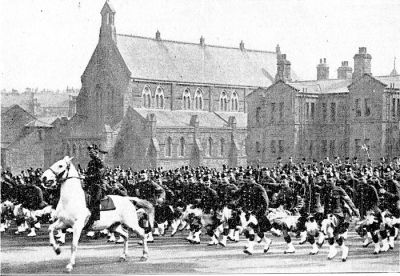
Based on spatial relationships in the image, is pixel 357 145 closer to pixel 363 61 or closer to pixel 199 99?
pixel 363 61

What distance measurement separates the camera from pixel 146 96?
60344 mm

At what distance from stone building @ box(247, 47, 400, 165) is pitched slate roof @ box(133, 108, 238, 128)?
6359 millimetres

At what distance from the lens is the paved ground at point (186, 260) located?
1641 centimetres

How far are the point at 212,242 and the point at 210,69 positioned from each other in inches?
1860

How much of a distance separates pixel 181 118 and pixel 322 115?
13.8 meters

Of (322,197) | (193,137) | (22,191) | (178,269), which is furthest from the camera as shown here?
(193,137)

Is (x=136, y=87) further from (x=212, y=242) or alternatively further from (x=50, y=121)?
(x=212, y=242)

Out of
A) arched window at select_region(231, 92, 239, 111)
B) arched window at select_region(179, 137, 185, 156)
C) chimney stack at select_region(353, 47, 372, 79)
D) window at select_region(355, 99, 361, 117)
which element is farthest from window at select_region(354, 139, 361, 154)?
arched window at select_region(231, 92, 239, 111)

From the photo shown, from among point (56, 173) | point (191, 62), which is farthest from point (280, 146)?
point (56, 173)

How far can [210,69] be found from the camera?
6662 cm

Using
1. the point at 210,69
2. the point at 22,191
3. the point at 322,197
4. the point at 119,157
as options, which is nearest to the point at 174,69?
the point at 210,69

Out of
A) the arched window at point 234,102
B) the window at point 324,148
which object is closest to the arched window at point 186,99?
the arched window at point 234,102

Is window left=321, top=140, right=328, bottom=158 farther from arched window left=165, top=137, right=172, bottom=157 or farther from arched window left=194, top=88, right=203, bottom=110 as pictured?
arched window left=194, top=88, right=203, bottom=110

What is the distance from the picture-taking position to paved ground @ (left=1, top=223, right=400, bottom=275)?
16.4 metres
